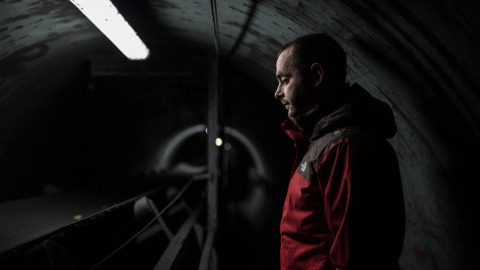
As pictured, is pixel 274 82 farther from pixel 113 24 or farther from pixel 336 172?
pixel 336 172

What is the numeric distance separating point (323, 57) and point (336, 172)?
85 centimetres

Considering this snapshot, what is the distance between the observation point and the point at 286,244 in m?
1.74

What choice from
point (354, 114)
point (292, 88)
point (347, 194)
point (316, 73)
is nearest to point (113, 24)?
point (292, 88)

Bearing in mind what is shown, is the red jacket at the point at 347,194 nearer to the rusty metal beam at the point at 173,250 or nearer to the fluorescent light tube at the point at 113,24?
the rusty metal beam at the point at 173,250

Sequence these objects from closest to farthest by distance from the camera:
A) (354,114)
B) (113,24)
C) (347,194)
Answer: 1. (347,194)
2. (354,114)
3. (113,24)

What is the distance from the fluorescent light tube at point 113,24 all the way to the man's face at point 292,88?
183 centimetres

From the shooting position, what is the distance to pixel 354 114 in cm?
149

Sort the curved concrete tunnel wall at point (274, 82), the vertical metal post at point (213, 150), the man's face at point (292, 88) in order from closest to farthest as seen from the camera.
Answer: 1. the curved concrete tunnel wall at point (274, 82)
2. the man's face at point (292, 88)
3. the vertical metal post at point (213, 150)

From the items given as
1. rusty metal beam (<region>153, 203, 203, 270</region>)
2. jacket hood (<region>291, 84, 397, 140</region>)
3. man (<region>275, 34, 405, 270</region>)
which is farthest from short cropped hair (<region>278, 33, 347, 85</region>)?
rusty metal beam (<region>153, 203, 203, 270</region>)

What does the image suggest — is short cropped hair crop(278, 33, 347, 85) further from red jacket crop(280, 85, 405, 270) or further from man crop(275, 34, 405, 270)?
red jacket crop(280, 85, 405, 270)

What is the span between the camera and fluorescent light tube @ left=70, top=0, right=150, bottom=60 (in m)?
2.43

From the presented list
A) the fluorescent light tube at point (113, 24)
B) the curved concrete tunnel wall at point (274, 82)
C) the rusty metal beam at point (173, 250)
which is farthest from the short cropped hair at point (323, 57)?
the rusty metal beam at point (173, 250)

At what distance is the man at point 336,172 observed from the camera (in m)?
1.27

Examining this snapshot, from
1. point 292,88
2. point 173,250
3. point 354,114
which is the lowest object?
point 173,250
